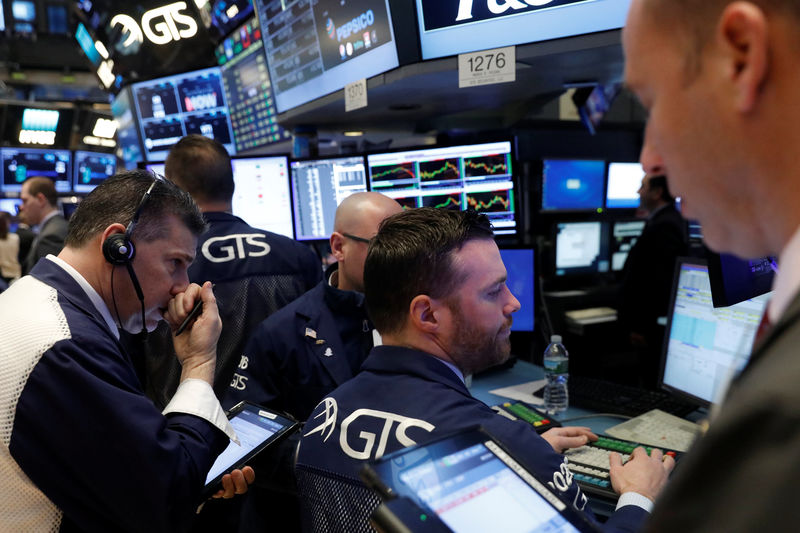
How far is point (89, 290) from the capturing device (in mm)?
1322

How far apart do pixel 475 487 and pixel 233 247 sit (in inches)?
66.3

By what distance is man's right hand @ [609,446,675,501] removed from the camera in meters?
1.36

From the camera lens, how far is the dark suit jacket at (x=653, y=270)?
11.9 feet

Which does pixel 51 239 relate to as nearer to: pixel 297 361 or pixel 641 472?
pixel 297 361

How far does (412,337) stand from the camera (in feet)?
4.57

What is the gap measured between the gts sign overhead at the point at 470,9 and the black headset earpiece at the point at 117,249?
1.22 m

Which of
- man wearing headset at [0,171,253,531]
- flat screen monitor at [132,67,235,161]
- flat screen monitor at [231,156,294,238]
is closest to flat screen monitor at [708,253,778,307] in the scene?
man wearing headset at [0,171,253,531]

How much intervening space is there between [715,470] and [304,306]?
171cm

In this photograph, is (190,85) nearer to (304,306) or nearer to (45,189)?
(45,189)

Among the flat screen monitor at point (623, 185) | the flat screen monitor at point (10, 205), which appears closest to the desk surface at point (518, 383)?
the flat screen monitor at point (623, 185)

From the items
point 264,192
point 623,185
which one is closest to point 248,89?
point 264,192

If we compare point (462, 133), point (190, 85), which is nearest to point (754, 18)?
point (462, 133)

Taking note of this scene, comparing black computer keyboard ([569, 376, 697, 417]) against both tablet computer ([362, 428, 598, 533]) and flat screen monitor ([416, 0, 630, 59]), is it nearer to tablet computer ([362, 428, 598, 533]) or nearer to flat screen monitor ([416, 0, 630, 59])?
flat screen monitor ([416, 0, 630, 59])

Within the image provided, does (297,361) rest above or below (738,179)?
below
